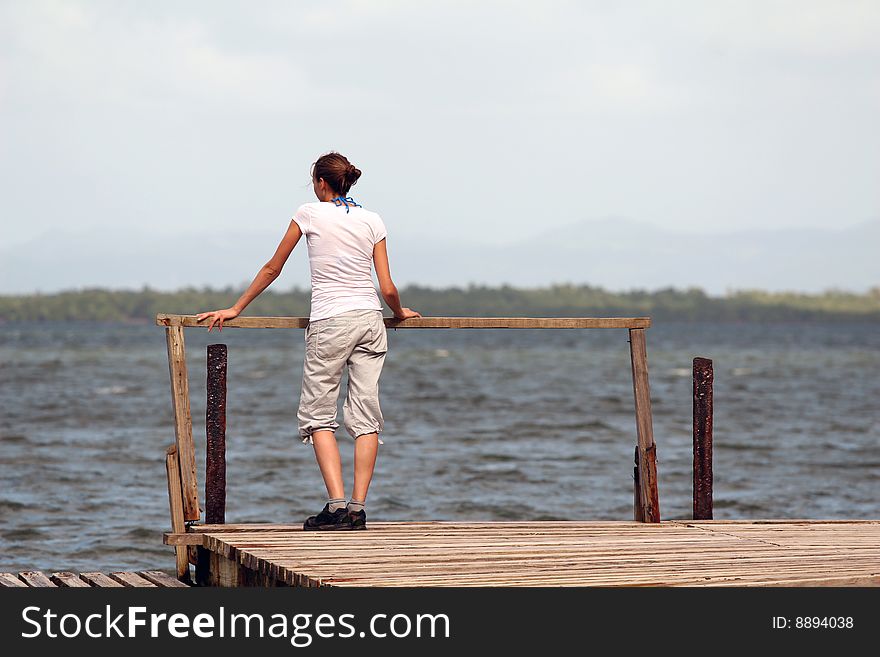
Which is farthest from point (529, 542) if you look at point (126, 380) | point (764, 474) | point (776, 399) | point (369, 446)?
point (126, 380)

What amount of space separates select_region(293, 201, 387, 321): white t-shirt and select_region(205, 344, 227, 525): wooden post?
4.91ft

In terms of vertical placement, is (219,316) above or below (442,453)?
above

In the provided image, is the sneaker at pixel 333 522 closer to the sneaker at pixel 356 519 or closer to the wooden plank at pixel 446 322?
the sneaker at pixel 356 519

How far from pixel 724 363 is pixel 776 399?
28128mm

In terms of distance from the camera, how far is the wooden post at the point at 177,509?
8.35m

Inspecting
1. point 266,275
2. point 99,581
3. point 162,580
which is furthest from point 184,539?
point 266,275

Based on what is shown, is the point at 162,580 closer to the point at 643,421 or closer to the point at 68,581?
the point at 68,581

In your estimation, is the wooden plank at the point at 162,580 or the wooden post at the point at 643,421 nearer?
the wooden plank at the point at 162,580

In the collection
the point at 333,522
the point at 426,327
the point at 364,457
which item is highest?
the point at 426,327

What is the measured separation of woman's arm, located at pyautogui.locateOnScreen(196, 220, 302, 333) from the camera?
7805 millimetres

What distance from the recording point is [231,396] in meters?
40.1

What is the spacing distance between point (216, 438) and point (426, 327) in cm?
170

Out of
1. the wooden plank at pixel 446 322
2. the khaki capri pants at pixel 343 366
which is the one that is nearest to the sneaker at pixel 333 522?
the khaki capri pants at pixel 343 366

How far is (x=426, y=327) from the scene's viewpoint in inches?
340
